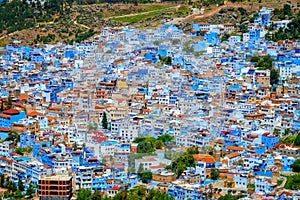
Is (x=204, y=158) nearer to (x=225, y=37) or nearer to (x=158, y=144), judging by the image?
(x=158, y=144)

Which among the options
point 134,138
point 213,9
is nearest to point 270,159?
point 134,138

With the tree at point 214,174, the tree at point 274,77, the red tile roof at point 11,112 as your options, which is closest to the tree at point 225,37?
the tree at point 274,77

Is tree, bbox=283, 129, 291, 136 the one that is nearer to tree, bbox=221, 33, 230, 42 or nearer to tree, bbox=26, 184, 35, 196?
tree, bbox=26, 184, 35, 196

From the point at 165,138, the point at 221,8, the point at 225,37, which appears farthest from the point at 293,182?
the point at 221,8

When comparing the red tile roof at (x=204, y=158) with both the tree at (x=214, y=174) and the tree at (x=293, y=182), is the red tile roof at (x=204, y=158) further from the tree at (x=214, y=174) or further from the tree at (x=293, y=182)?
the tree at (x=293, y=182)

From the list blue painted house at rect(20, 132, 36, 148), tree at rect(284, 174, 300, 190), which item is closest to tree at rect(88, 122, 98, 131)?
blue painted house at rect(20, 132, 36, 148)

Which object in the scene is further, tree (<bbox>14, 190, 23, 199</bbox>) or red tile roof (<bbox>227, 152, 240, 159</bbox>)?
red tile roof (<bbox>227, 152, 240, 159</bbox>)

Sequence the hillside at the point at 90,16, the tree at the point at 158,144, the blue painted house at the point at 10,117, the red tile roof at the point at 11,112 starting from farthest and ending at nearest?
the hillside at the point at 90,16 → the red tile roof at the point at 11,112 → the blue painted house at the point at 10,117 → the tree at the point at 158,144

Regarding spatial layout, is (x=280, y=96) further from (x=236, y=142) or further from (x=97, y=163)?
(x=97, y=163)

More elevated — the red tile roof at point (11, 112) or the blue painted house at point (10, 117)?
the red tile roof at point (11, 112)
